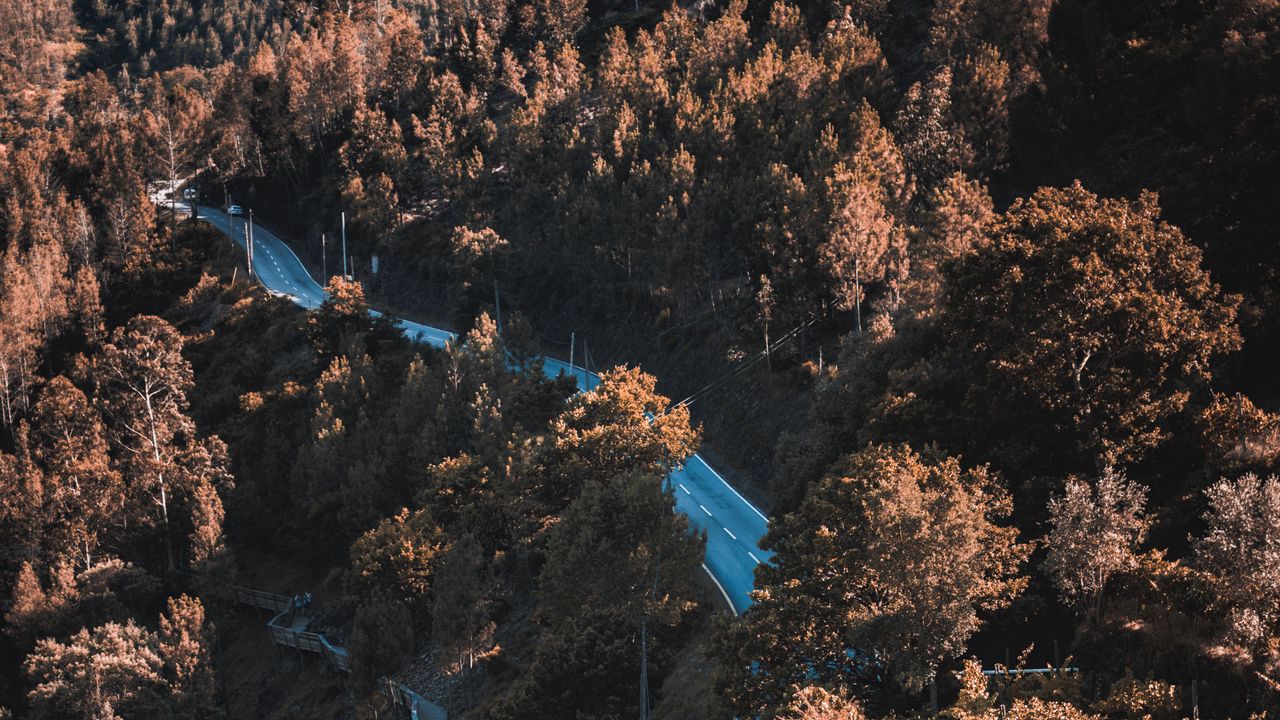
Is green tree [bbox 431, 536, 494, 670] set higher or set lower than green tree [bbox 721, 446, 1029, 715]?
higher

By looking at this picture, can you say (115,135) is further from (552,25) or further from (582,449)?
(582,449)

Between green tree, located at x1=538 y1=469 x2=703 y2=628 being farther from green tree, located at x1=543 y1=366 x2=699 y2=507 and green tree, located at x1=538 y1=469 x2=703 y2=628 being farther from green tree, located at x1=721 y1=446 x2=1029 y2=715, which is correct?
green tree, located at x1=721 y1=446 x2=1029 y2=715

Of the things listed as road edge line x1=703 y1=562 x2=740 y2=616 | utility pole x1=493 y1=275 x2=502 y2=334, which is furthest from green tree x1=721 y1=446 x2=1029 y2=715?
utility pole x1=493 y1=275 x2=502 y2=334

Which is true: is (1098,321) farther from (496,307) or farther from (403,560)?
(496,307)

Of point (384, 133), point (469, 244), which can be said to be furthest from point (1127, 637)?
point (384, 133)

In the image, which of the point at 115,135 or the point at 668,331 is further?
the point at 115,135

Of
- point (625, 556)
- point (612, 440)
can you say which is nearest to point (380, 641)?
point (612, 440)
